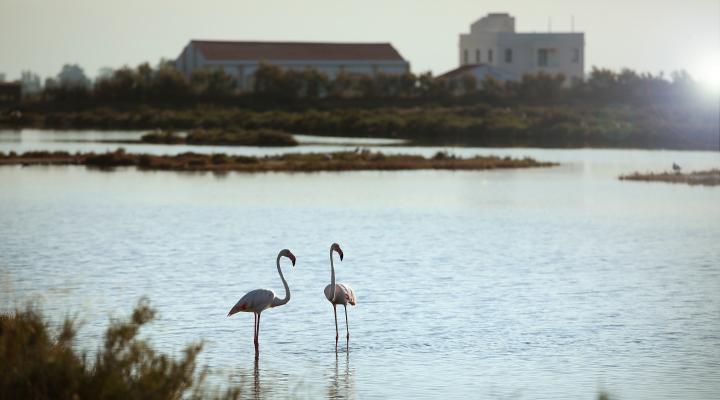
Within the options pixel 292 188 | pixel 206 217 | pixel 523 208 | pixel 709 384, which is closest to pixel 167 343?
pixel 709 384

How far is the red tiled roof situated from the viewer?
132375 millimetres

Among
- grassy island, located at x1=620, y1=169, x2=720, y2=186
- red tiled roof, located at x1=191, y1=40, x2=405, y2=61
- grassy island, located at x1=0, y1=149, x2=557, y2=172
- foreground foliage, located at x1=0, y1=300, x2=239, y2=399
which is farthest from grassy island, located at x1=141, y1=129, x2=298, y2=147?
foreground foliage, located at x1=0, y1=300, x2=239, y2=399

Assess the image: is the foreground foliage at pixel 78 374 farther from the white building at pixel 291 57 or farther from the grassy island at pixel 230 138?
the white building at pixel 291 57

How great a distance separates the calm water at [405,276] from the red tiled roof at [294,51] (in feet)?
258

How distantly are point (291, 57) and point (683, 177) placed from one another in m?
84.4

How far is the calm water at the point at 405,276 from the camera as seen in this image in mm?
17297

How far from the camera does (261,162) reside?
60594 millimetres

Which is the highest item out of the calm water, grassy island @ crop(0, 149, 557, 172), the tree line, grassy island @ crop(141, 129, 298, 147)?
the tree line

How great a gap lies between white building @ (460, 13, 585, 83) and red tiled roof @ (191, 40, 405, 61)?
9326mm

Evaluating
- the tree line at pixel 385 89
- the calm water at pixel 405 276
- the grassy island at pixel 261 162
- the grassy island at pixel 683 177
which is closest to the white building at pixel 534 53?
the tree line at pixel 385 89

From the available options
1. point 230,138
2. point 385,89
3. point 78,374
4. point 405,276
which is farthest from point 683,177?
point 385,89

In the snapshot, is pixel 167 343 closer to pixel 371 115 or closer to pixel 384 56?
pixel 371 115

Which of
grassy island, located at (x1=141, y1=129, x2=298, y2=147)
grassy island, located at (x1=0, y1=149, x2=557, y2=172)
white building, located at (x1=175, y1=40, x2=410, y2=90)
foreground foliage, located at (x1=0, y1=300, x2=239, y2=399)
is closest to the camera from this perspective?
foreground foliage, located at (x1=0, y1=300, x2=239, y2=399)

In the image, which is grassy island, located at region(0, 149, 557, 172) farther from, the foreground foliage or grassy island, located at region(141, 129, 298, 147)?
the foreground foliage
